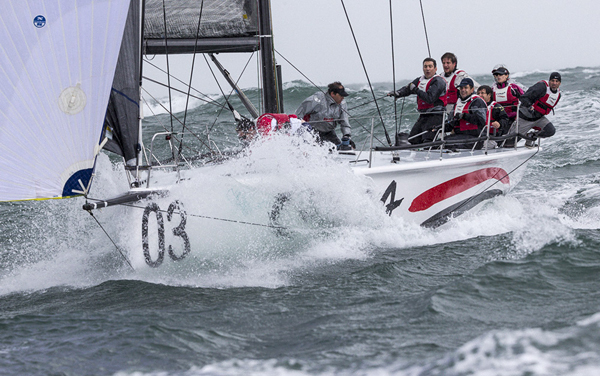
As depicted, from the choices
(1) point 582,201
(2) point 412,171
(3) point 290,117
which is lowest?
(1) point 582,201

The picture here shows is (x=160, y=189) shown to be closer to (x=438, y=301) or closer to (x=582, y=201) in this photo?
(x=438, y=301)

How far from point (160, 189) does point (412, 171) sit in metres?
2.11

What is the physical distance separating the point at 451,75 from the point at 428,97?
51 centimetres

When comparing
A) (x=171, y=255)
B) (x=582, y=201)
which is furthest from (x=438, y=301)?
(x=582, y=201)

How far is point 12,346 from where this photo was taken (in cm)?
306

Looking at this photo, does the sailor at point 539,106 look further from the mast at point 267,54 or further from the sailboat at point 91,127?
the mast at point 267,54

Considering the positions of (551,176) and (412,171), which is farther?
(551,176)

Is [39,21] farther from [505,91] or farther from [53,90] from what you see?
[505,91]

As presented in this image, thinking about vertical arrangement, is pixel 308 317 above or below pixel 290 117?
below

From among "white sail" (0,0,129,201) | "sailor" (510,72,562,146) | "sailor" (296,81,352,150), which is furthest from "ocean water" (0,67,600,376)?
"sailor" (296,81,352,150)

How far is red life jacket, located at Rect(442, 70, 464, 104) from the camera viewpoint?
6.07 metres

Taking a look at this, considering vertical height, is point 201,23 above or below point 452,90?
above

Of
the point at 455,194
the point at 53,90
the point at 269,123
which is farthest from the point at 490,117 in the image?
the point at 53,90

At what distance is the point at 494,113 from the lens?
238 inches
